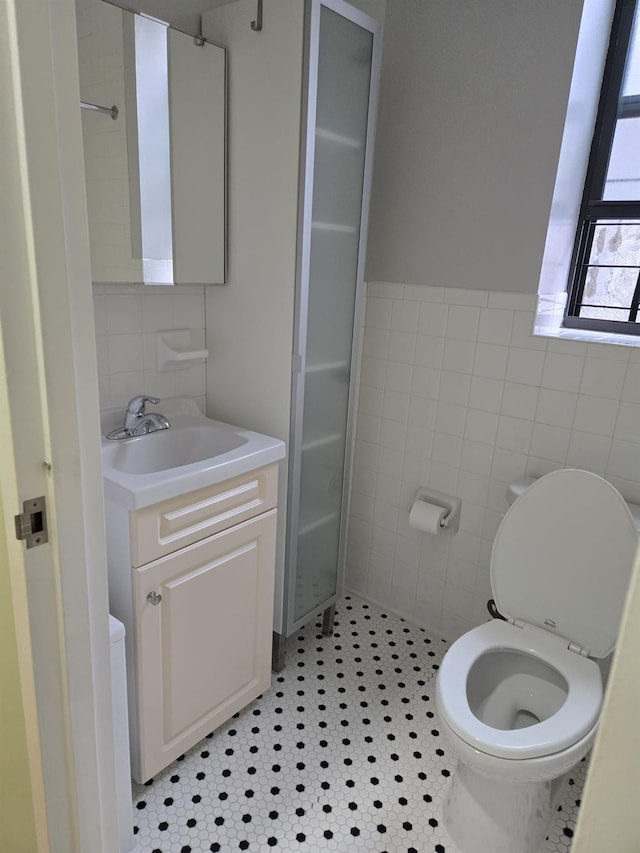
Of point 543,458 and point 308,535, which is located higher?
point 543,458

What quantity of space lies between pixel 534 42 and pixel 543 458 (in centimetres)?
127

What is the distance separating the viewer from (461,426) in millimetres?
2092

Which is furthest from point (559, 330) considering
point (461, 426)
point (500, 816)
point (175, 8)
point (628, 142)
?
point (175, 8)

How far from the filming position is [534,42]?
1710 millimetres

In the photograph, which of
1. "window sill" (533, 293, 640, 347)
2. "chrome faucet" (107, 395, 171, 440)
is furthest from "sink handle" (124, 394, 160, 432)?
"window sill" (533, 293, 640, 347)

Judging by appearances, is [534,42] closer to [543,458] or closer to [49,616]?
[543,458]

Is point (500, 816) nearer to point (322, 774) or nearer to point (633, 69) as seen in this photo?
point (322, 774)

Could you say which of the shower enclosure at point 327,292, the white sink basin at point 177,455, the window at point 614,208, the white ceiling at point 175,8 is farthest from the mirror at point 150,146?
the window at point 614,208

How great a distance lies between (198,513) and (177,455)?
422mm

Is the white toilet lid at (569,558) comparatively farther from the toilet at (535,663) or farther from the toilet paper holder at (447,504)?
the toilet paper holder at (447,504)

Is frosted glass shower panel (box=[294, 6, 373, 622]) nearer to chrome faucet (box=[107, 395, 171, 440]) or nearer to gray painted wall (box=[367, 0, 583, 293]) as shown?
gray painted wall (box=[367, 0, 583, 293])

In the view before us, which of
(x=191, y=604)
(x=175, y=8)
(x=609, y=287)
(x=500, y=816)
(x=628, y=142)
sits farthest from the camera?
(x=609, y=287)

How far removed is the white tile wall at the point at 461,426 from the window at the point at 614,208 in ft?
0.96

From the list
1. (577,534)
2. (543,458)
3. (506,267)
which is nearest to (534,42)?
(506,267)
